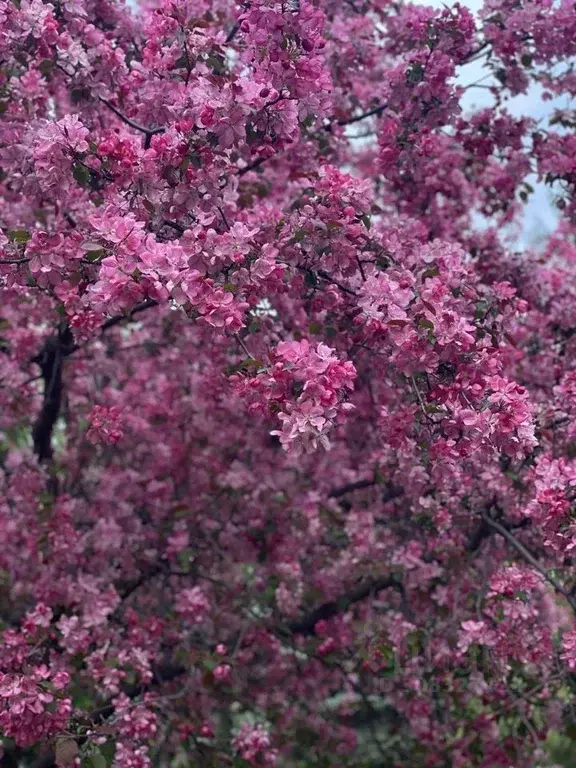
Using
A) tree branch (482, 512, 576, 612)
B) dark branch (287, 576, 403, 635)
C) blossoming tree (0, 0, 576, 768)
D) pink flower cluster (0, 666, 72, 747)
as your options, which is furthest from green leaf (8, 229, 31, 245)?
dark branch (287, 576, 403, 635)

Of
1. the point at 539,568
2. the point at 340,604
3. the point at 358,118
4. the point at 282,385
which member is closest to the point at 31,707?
the point at 282,385

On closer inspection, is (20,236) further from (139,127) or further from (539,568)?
(539,568)

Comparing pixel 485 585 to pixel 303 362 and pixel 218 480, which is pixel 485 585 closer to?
pixel 218 480

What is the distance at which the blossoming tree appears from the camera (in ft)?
8.89

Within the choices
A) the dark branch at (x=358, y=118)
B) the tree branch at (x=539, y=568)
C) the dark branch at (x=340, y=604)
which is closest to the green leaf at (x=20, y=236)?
the dark branch at (x=358, y=118)

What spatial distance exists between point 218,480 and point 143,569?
28.1 inches

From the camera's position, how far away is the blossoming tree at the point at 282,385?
8.89ft

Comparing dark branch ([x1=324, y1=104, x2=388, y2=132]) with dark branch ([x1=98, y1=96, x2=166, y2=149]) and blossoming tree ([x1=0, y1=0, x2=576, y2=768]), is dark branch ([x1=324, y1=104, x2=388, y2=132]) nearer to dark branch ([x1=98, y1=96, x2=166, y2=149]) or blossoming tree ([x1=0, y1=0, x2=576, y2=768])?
blossoming tree ([x1=0, y1=0, x2=576, y2=768])

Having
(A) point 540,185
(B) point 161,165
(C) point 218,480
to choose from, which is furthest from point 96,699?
(A) point 540,185

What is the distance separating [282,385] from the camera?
2.42 meters

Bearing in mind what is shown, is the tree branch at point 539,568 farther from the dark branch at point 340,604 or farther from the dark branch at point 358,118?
the dark branch at point 358,118

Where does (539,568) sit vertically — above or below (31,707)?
above

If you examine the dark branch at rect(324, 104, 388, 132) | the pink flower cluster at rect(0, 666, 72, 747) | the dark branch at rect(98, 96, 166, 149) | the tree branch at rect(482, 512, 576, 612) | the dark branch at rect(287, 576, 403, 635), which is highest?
the dark branch at rect(98, 96, 166, 149)

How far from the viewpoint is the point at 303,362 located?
7.84ft
